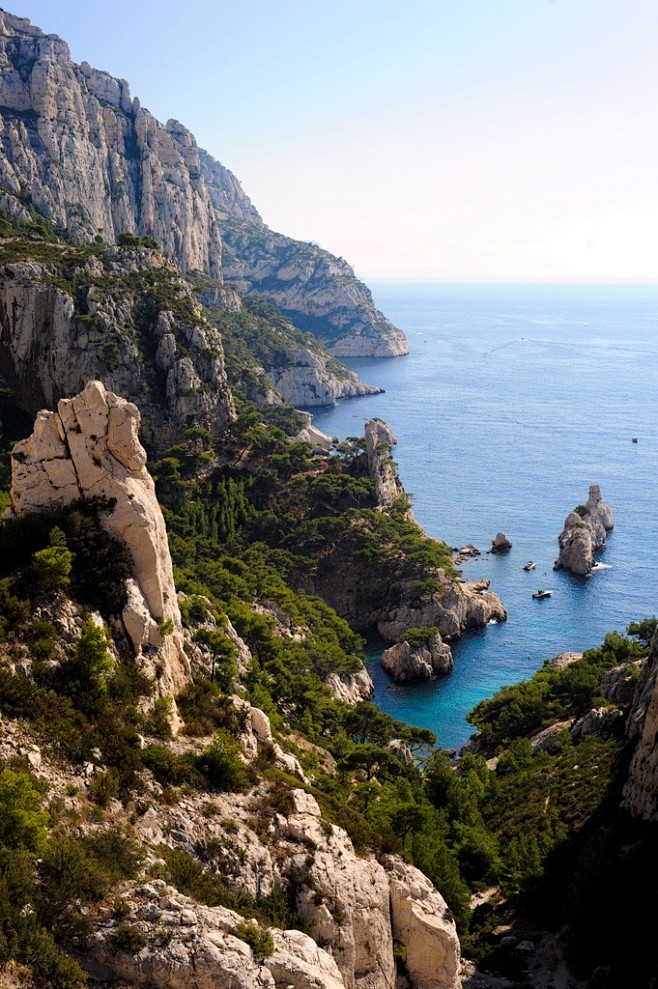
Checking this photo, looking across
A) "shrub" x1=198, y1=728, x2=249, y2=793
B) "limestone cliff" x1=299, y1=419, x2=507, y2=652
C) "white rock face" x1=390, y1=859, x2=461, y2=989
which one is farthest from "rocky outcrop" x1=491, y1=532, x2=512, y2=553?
"shrub" x1=198, y1=728, x2=249, y2=793

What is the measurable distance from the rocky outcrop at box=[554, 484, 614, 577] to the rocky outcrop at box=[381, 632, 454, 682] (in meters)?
25.6

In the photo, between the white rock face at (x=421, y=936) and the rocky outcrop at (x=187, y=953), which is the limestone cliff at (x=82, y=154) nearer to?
the white rock face at (x=421, y=936)

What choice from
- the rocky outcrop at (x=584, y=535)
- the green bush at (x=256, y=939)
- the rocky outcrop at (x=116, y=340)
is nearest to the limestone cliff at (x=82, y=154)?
the rocky outcrop at (x=116, y=340)

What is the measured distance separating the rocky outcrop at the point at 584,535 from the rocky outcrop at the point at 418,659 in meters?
25.6

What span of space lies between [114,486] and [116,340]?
61.8 meters

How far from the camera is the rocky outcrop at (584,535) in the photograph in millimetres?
92125

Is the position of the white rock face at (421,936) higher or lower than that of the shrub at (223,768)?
lower

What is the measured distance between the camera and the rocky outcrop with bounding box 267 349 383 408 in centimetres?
18168

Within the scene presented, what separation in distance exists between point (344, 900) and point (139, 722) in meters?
7.78

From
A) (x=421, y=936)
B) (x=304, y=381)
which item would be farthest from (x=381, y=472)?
(x=304, y=381)

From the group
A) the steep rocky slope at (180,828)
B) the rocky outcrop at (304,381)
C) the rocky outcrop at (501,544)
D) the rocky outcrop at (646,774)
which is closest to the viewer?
the steep rocky slope at (180,828)

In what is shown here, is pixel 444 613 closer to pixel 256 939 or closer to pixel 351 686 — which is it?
pixel 351 686

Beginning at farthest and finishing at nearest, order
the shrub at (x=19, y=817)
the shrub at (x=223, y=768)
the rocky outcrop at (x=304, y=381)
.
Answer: the rocky outcrop at (x=304, y=381)
the shrub at (x=223, y=768)
the shrub at (x=19, y=817)

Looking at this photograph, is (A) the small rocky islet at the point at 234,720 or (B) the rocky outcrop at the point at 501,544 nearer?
(A) the small rocky islet at the point at 234,720
